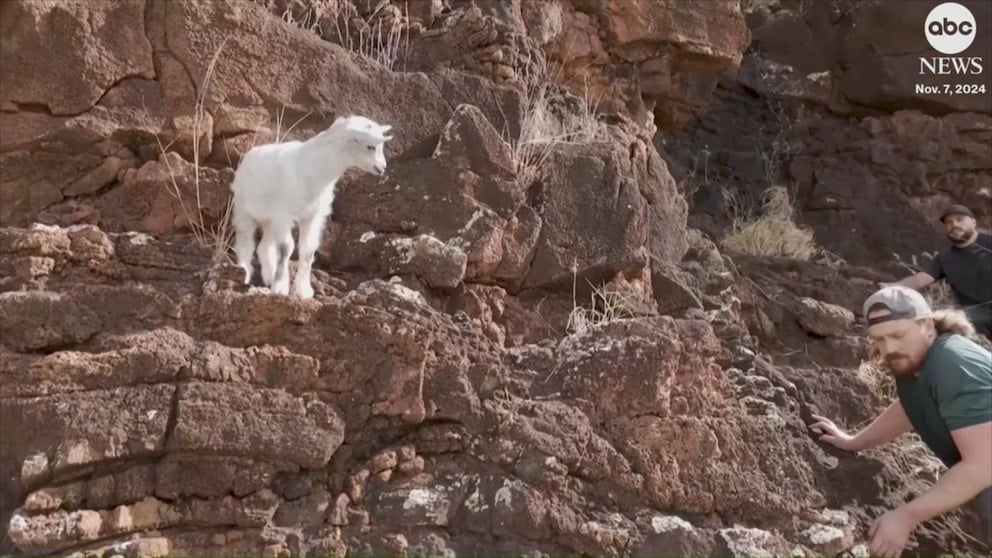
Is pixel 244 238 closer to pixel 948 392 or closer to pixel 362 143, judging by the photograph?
pixel 362 143

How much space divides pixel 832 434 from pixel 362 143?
7.83 ft

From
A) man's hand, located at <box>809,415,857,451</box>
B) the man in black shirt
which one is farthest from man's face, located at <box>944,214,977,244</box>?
man's hand, located at <box>809,415,857,451</box>

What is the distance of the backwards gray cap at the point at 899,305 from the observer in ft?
10.1

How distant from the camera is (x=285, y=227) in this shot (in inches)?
136

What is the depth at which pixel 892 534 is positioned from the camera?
3.02 metres

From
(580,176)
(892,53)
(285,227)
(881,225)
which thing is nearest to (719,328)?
(580,176)

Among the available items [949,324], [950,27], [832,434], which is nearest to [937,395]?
[949,324]

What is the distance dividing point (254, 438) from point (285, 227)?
0.81m

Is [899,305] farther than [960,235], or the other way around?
[960,235]

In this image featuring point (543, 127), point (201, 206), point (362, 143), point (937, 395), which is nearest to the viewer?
point (937, 395)

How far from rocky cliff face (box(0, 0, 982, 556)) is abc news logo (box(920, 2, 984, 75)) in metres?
5.68

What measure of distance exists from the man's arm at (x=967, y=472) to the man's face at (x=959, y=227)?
2.40 meters

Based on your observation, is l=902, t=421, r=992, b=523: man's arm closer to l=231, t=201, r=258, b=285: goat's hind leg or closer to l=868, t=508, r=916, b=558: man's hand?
l=868, t=508, r=916, b=558: man's hand

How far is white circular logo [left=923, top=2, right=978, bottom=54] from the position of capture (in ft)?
30.9
